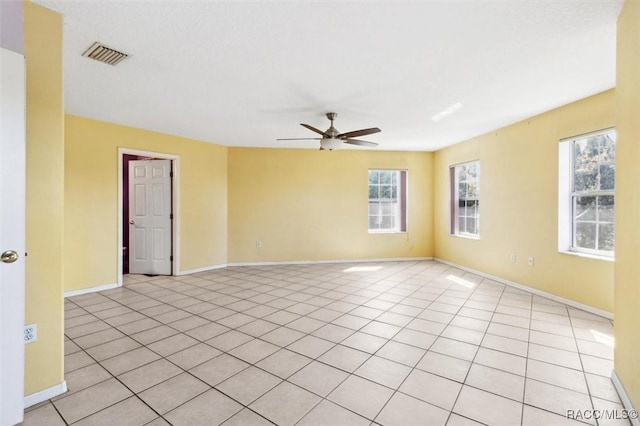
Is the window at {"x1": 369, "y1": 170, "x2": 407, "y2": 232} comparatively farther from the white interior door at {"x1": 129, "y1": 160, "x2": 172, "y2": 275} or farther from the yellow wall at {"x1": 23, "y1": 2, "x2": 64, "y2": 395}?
the yellow wall at {"x1": 23, "y1": 2, "x2": 64, "y2": 395}

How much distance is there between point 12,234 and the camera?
1.62m

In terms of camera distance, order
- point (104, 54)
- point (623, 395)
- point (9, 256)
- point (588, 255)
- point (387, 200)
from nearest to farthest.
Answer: point (9, 256) < point (623, 395) < point (104, 54) < point (588, 255) < point (387, 200)

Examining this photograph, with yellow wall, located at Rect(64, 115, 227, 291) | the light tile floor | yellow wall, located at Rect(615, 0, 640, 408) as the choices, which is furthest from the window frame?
yellow wall, located at Rect(615, 0, 640, 408)

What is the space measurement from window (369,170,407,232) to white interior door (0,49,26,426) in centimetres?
576

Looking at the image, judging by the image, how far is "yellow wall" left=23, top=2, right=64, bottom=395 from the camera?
184 centimetres

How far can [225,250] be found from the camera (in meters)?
6.11

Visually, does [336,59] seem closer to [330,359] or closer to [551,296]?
[330,359]

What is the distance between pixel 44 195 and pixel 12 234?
0.37 metres

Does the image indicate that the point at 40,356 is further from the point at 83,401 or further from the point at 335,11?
the point at 335,11

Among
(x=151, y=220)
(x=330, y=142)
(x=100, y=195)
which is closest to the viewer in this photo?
(x=330, y=142)

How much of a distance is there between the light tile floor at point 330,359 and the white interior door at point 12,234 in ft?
0.92

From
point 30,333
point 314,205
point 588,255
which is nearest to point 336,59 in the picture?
point 30,333

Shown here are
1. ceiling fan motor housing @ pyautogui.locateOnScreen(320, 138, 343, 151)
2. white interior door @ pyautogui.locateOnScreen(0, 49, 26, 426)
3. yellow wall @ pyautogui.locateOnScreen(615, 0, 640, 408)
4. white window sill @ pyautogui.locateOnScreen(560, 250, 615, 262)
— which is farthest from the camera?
ceiling fan motor housing @ pyautogui.locateOnScreen(320, 138, 343, 151)

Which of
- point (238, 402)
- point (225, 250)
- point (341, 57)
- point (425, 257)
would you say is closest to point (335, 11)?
point (341, 57)
